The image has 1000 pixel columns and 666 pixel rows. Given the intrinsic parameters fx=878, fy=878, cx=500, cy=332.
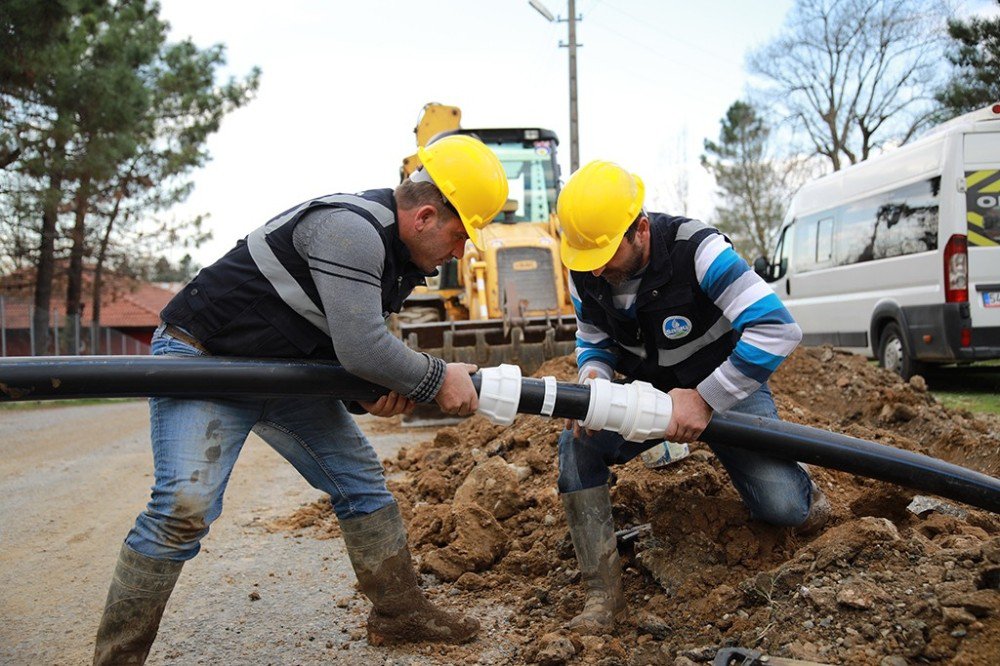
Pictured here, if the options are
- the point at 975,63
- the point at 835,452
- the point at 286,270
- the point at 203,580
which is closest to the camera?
the point at 286,270

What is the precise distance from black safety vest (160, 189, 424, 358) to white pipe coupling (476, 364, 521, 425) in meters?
0.51

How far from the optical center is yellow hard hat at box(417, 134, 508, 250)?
3184 millimetres

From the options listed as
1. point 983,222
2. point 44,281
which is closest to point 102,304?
point 44,281

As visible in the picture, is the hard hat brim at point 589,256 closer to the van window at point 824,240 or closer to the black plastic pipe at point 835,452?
the black plastic pipe at point 835,452

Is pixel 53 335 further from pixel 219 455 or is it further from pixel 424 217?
pixel 424 217

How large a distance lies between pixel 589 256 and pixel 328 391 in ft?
3.81

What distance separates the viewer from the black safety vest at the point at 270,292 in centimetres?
309

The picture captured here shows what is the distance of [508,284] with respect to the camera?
10953 mm

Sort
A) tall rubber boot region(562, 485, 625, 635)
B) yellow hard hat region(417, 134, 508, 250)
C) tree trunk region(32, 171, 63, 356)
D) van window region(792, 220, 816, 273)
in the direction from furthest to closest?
tree trunk region(32, 171, 63, 356)
van window region(792, 220, 816, 273)
tall rubber boot region(562, 485, 625, 635)
yellow hard hat region(417, 134, 508, 250)

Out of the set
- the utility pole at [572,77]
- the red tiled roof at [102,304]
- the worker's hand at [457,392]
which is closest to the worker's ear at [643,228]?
the worker's hand at [457,392]

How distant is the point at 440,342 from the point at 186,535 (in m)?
7.11

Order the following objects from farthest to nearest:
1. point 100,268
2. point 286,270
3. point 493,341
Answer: point 100,268, point 493,341, point 286,270

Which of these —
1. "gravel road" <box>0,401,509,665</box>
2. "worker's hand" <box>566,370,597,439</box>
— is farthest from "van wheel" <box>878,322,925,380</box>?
"worker's hand" <box>566,370,597,439</box>

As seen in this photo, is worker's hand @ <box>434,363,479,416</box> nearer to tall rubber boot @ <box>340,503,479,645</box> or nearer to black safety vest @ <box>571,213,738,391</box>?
tall rubber boot @ <box>340,503,479,645</box>
